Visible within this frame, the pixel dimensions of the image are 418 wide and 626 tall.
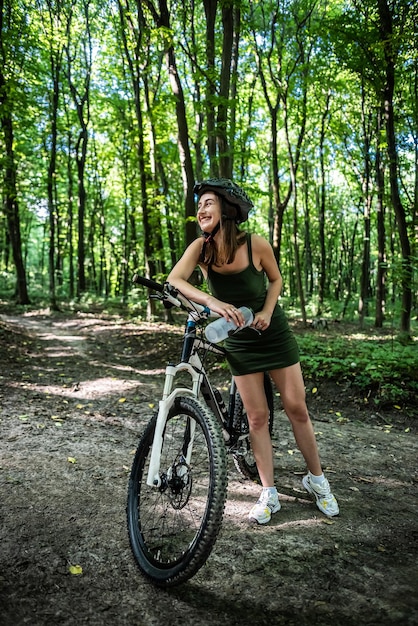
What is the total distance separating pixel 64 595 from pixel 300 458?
2842 mm

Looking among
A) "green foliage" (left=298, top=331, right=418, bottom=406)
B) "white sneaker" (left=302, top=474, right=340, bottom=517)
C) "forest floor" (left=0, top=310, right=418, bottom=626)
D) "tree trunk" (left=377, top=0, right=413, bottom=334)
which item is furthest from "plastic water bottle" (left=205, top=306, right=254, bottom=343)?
"tree trunk" (left=377, top=0, right=413, bottom=334)

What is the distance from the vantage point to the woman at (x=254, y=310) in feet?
8.80

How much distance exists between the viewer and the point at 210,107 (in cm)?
838

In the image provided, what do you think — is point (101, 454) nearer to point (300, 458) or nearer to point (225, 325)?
point (300, 458)

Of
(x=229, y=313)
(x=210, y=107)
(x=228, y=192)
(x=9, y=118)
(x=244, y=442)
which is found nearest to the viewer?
(x=229, y=313)

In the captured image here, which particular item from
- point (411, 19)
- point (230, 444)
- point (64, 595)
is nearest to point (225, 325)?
point (230, 444)

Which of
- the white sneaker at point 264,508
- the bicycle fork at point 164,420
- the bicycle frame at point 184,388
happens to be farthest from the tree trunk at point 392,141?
the bicycle fork at point 164,420

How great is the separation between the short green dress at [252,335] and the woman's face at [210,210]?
10.6 inches

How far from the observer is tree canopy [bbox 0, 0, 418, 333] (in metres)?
8.36

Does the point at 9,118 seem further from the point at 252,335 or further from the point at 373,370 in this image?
the point at 252,335

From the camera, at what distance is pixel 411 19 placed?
24.1ft

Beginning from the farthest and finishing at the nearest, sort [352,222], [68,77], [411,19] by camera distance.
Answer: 1. [352,222]
2. [68,77]
3. [411,19]

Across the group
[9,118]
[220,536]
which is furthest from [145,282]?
[9,118]

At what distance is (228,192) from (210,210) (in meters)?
0.16
